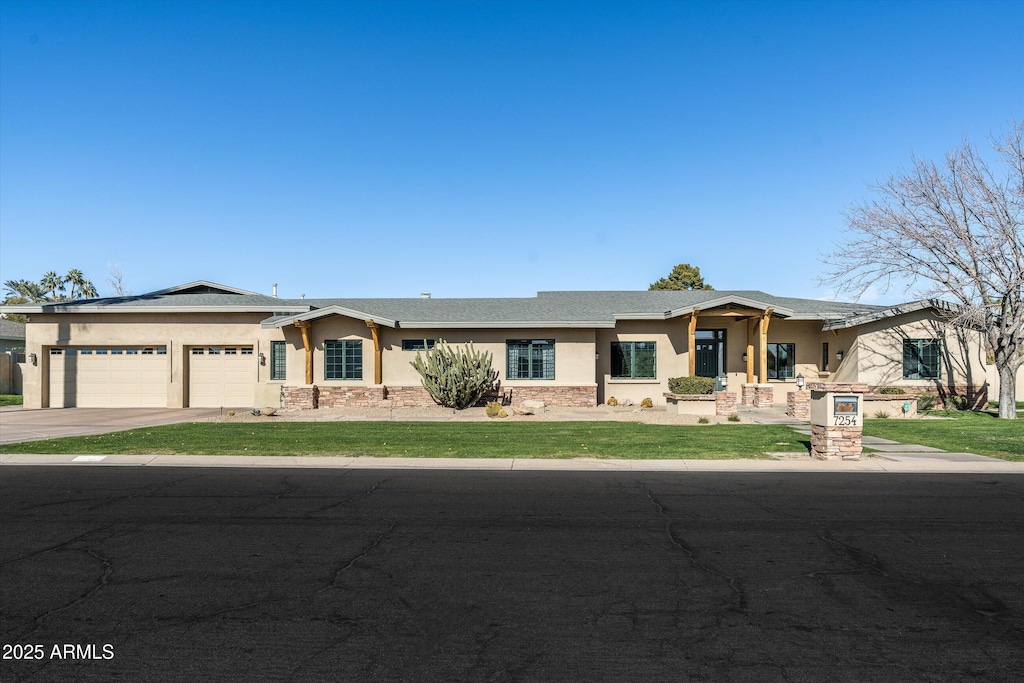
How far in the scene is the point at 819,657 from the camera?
446 cm

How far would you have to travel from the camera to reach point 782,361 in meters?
26.8

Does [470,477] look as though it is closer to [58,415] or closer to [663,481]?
[663,481]

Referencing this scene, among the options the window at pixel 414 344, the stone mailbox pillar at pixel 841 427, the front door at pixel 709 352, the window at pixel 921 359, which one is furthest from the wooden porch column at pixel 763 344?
the window at pixel 414 344

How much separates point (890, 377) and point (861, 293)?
128 inches

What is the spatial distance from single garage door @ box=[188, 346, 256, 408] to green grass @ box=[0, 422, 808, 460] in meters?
7.36

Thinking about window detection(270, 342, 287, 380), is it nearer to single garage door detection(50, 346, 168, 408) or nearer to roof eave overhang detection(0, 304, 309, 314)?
roof eave overhang detection(0, 304, 309, 314)

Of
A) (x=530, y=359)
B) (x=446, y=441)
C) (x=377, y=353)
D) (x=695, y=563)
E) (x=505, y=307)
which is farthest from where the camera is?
(x=505, y=307)

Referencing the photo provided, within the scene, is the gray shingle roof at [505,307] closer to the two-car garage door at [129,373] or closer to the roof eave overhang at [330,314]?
the roof eave overhang at [330,314]

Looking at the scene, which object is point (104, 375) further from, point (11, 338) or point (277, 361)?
point (11, 338)

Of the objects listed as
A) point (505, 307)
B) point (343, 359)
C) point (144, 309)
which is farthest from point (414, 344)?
point (144, 309)

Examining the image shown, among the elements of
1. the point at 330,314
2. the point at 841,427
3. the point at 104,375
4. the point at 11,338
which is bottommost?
the point at 841,427

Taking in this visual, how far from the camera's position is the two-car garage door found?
2680cm

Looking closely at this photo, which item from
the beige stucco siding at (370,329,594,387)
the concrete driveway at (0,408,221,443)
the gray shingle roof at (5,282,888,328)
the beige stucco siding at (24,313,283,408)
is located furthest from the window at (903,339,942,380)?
the concrete driveway at (0,408,221,443)

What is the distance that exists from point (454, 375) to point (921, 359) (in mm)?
17141
